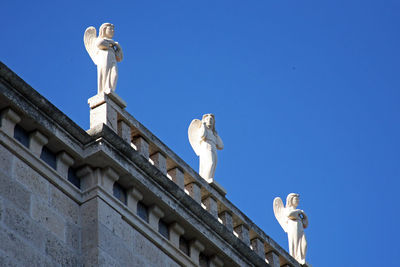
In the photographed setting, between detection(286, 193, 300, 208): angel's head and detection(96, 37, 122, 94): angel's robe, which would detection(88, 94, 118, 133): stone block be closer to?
detection(96, 37, 122, 94): angel's robe

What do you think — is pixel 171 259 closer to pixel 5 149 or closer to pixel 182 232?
pixel 182 232

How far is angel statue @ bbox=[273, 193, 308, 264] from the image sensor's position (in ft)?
78.5

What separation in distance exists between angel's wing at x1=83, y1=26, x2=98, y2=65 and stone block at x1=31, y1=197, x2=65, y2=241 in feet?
14.2

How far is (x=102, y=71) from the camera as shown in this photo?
20.5 metres

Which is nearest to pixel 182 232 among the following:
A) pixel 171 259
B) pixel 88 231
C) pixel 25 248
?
pixel 171 259

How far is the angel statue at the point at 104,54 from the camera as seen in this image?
20.4 m

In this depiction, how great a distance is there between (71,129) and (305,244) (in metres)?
7.41

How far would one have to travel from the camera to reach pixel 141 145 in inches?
788

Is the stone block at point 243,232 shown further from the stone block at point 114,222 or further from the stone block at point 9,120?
the stone block at point 9,120

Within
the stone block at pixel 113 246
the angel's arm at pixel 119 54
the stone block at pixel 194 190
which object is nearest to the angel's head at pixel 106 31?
the angel's arm at pixel 119 54

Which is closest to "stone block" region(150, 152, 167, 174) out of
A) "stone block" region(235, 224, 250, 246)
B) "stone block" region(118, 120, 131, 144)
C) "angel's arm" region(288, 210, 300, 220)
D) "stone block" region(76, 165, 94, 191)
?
"stone block" region(118, 120, 131, 144)

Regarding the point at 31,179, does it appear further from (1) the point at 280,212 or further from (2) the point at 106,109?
(1) the point at 280,212

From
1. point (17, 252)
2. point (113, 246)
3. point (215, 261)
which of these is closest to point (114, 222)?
point (113, 246)

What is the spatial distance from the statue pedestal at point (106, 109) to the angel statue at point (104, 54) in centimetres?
19
